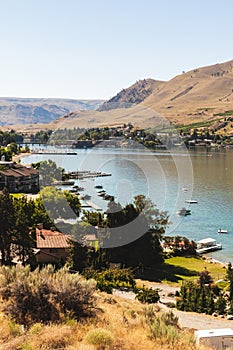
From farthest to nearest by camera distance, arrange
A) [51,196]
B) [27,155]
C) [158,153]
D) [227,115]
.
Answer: [227,115]
[158,153]
[27,155]
[51,196]

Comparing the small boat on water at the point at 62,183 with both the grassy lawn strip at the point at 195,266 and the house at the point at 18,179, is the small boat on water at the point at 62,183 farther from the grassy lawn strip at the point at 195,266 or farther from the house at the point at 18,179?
the grassy lawn strip at the point at 195,266

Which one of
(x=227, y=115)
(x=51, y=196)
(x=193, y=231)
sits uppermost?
(x=227, y=115)

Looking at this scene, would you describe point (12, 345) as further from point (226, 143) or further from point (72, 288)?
point (226, 143)

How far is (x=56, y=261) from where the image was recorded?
78.5 ft

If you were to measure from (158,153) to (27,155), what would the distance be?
3253 centimetres

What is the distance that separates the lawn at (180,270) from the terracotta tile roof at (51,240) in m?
4.46

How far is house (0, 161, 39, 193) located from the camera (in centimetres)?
5456

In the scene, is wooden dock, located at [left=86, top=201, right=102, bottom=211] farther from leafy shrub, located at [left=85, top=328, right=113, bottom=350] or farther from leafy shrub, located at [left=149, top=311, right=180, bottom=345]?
leafy shrub, located at [left=85, top=328, right=113, bottom=350]

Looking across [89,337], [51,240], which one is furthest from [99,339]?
[51,240]

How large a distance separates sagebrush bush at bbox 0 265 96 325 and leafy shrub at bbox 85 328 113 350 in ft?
5.09

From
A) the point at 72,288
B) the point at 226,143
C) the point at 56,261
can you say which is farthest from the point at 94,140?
the point at 72,288

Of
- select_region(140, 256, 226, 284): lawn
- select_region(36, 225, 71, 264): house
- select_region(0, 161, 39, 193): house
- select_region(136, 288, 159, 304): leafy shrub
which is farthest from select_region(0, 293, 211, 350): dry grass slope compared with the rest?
select_region(0, 161, 39, 193): house

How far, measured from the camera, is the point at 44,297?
10.1m

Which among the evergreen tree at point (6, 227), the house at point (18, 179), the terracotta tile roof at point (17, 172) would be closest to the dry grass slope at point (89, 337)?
the evergreen tree at point (6, 227)
